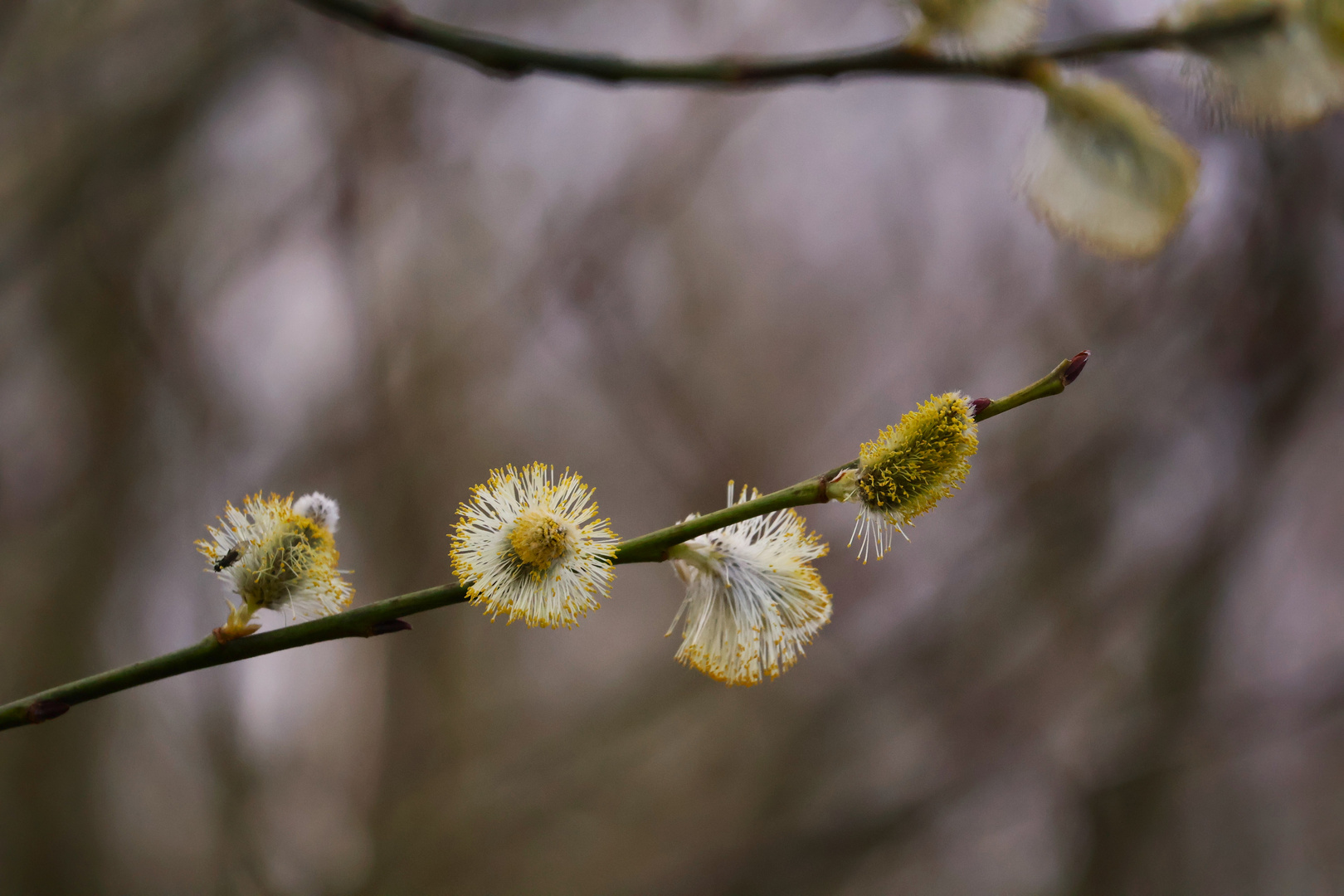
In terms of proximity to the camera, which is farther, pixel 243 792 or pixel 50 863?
pixel 243 792

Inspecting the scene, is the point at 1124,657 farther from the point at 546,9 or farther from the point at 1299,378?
the point at 546,9

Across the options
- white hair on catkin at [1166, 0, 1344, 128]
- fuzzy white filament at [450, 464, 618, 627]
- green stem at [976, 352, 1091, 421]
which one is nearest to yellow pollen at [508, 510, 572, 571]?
fuzzy white filament at [450, 464, 618, 627]

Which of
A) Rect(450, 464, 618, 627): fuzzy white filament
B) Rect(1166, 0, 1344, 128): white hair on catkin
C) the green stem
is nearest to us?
the green stem

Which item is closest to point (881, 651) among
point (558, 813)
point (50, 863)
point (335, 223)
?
point (558, 813)

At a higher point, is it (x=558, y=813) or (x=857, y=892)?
(x=558, y=813)

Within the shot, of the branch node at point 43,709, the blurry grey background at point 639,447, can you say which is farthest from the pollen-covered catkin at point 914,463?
the blurry grey background at point 639,447

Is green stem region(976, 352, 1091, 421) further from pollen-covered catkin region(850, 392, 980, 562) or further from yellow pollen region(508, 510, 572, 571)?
yellow pollen region(508, 510, 572, 571)
